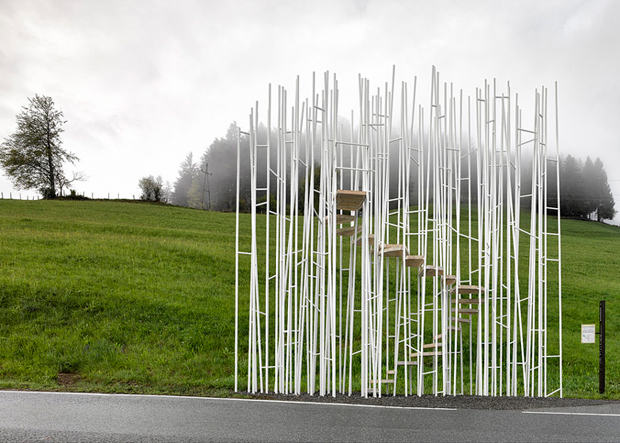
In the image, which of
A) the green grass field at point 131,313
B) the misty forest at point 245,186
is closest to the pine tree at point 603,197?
the misty forest at point 245,186

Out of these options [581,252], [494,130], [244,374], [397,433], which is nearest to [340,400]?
[397,433]

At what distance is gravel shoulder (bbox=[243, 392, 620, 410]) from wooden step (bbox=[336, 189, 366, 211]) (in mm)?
1692

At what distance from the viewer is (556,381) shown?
6.79 metres

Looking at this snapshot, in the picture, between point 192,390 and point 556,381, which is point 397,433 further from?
point 556,381

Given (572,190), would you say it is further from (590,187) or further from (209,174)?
(209,174)

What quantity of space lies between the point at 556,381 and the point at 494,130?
3.57m

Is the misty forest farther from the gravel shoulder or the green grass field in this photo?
the gravel shoulder

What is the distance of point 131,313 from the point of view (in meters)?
8.55

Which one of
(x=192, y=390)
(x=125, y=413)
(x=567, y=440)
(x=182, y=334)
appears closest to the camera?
(x=567, y=440)

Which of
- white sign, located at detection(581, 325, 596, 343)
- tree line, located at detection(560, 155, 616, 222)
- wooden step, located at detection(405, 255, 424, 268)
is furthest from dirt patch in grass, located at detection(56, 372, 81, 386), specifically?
tree line, located at detection(560, 155, 616, 222)

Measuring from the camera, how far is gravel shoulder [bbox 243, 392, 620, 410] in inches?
183

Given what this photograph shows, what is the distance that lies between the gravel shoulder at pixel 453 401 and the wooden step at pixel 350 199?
1.69 meters

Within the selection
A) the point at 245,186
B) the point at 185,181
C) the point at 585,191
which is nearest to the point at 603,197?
the point at 585,191

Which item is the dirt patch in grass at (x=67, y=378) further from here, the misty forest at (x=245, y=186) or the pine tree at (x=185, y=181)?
the pine tree at (x=185, y=181)
